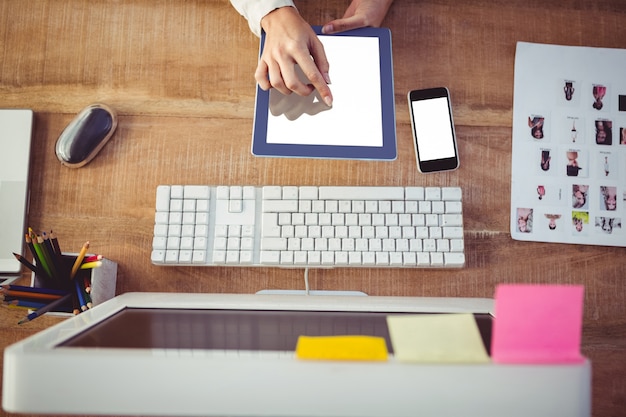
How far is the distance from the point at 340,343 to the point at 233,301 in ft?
0.72

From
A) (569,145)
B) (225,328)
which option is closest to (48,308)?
(225,328)

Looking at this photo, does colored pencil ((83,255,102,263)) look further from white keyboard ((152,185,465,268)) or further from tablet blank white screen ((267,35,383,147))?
tablet blank white screen ((267,35,383,147))

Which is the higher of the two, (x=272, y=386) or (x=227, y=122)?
(x=227, y=122)

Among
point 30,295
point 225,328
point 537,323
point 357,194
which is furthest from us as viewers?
point 357,194

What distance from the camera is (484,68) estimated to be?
2.83ft

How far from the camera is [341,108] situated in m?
0.78

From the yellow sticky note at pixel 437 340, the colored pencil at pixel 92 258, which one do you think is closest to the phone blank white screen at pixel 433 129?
the yellow sticky note at pixel 437 340

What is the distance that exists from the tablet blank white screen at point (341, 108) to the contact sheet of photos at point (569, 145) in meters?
0.27

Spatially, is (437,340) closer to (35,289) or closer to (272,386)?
(272,386)

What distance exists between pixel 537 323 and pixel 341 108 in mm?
481

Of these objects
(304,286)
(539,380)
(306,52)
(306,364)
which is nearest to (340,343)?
(306,364)

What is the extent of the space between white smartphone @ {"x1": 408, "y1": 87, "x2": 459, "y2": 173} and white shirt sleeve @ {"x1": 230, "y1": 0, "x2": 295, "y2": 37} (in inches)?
10.8

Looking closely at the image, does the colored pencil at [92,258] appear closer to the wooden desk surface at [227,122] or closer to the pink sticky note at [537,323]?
the wooden desk surface at [227,122]

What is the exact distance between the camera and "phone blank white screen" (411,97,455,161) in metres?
0.82
